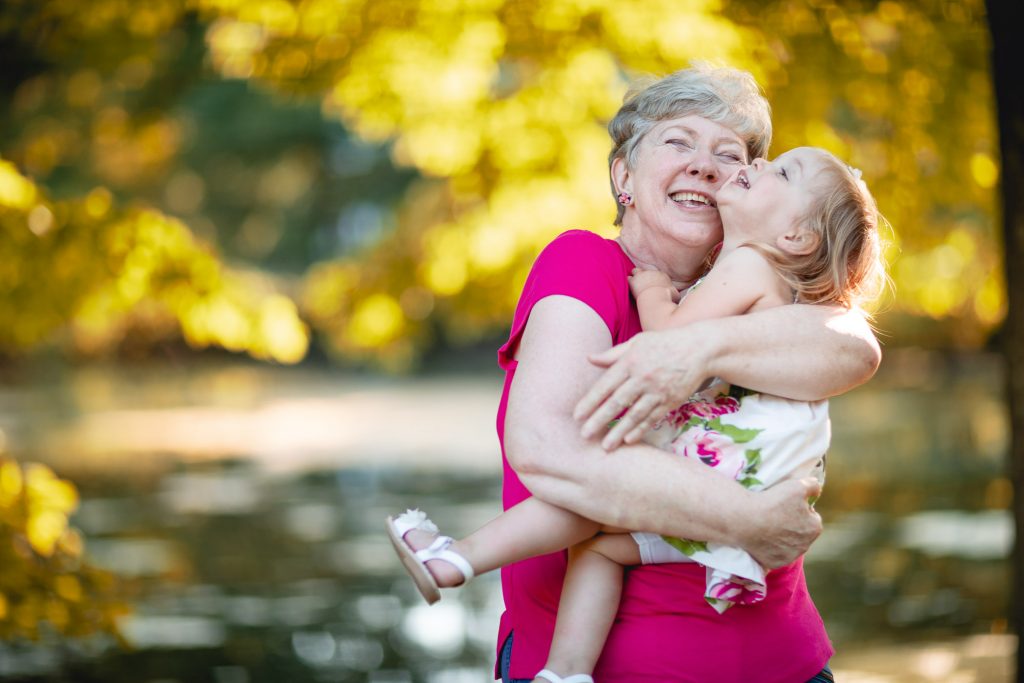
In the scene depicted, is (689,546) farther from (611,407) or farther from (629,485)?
(611,407)

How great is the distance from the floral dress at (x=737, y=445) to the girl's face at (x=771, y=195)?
313mm

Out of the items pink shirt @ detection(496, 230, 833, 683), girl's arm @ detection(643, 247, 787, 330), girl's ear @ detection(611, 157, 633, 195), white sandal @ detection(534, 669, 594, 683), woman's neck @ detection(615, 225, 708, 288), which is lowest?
white sandal @ detection(534, 669, 594, 683)

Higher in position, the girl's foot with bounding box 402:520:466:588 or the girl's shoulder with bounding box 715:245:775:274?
the girl's shoulder with bounding box 715:245:775:274

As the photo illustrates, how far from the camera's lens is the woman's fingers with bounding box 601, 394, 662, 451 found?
2021mm

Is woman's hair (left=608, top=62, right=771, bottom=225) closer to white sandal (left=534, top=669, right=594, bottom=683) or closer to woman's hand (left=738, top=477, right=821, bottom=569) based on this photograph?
woman's hand (left=738, top=477, right=821, bottom=569)

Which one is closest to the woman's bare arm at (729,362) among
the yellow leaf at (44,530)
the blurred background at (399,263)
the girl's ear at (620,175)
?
the girl's ear at (620,175)

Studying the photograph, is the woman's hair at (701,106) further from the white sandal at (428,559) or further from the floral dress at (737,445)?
the white sandal at (428,559)

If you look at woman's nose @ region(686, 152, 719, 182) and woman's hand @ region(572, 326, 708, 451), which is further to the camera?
woman's nose @ region(686, 152, 719, 182)

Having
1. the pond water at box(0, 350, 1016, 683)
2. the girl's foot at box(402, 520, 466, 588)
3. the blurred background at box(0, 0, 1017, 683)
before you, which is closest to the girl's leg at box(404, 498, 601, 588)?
the girl's foot at box(402, 520, 466, 588)

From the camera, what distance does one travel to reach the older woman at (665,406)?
202cm

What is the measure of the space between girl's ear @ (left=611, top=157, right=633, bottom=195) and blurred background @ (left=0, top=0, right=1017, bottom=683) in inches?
84.2

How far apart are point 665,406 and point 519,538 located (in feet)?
1.14

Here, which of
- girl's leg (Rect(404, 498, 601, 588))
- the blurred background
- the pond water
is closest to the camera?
girl's leg (Rect(404, 498, 601, 588))

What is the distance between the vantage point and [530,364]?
209 cm
